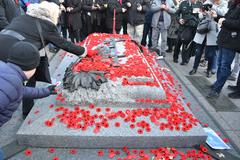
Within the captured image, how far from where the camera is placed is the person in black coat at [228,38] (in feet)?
13.7

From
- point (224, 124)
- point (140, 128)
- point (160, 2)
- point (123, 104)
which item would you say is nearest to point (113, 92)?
point (123, 104)

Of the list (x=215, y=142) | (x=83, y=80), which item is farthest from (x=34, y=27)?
(x=215, y=142)

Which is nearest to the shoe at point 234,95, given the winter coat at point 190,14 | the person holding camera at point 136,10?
the winter coat at point 190,14

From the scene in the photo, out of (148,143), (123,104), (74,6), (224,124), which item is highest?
(74,6)

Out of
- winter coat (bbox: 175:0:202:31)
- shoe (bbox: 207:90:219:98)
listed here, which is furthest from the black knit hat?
winter coat (bbox: 175:0:202:31)

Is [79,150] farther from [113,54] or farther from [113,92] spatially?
[113,54]

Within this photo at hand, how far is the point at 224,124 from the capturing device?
12.6 ft

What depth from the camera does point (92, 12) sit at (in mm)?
7648

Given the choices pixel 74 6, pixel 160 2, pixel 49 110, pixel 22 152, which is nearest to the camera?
pixel 22 152

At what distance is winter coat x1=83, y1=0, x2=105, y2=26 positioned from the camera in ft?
24.5

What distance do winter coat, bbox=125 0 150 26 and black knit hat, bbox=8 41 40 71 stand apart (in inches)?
236

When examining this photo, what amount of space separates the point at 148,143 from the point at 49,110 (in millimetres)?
1352

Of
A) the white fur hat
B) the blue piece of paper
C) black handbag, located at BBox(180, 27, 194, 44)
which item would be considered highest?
the white fur hat

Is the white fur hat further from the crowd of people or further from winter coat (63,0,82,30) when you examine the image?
winter coat (63,0,82,30)
